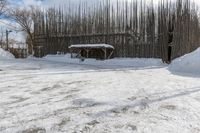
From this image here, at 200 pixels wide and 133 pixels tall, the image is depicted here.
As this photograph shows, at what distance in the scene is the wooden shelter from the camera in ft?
65.9

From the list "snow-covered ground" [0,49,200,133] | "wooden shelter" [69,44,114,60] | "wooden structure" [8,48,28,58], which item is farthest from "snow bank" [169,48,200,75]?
"wooden structure" [8,48,28,58]

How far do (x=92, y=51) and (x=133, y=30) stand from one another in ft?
12.2

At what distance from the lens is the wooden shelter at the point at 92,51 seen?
65.9ft

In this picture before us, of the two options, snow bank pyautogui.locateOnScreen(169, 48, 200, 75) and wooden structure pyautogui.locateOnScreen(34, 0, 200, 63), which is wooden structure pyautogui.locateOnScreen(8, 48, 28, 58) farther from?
snow bank pyautogui.locateOnScreen(169, 48, 200, 75)

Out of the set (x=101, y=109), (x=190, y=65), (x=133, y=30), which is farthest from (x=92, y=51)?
(x=101, y=109)

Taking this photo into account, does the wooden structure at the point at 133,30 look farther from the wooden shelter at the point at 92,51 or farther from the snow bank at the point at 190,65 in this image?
the snow bank at the point at 190,65

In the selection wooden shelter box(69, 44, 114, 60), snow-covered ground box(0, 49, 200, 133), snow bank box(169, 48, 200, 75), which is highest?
wooden shelter box(69, 44, 114, 60)

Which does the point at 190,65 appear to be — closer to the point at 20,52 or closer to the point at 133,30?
the point at 133,30

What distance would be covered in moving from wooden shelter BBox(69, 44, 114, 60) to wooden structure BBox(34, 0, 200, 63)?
1.94 ft

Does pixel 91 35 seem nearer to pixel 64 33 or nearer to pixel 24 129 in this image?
pixel 64 33

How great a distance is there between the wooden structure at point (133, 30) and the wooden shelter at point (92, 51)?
592 mm

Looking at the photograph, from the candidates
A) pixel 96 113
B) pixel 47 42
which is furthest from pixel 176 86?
pixel 47 42

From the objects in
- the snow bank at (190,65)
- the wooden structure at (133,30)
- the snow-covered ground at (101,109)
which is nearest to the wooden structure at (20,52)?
the wooden structure at (133,30)

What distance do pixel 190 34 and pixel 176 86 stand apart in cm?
1326
